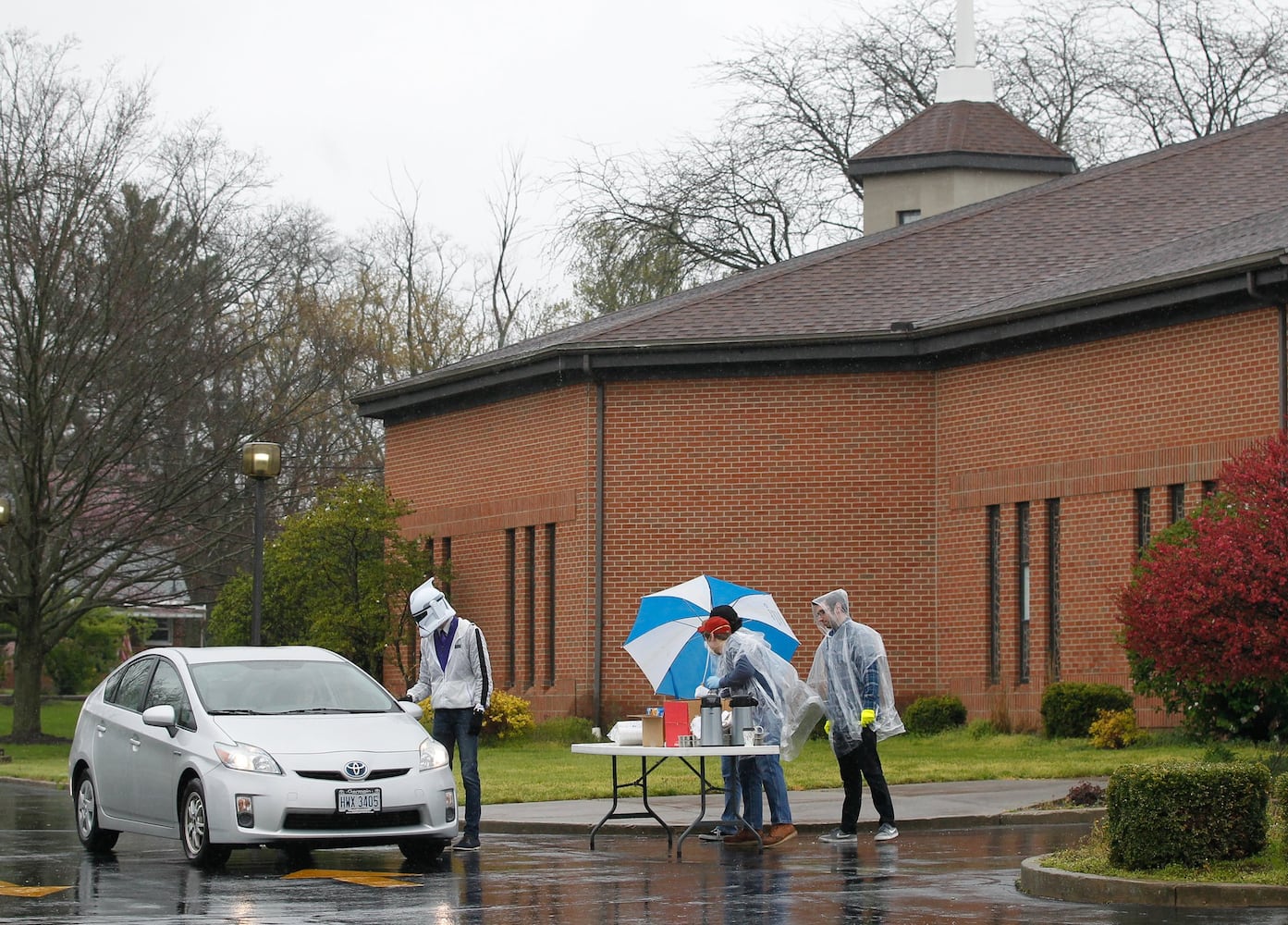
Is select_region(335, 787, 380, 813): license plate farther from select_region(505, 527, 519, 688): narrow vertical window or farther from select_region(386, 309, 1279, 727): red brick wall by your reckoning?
select_region(505, 527, 519, 688): narrow vertical window

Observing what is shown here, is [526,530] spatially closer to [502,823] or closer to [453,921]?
[502,823]

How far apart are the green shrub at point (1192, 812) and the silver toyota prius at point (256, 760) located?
15.2ft

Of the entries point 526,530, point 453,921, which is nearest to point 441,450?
point 526,530

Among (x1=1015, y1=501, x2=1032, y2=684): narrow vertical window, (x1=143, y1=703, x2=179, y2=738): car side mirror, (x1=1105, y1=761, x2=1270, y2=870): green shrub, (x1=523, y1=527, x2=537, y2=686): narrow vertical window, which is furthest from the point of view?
(x1=523, y1=527, x2=537, y2=686): narrow vertical window

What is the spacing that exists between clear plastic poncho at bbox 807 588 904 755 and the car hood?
295cm

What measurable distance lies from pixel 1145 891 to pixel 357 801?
5014 mm

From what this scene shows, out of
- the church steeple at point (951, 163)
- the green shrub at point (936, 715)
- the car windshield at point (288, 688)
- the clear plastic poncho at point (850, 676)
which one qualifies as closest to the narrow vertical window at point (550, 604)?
the green shrub at point (936, 715)

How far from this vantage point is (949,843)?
13914 millimetres

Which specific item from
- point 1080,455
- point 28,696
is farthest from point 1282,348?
point 28,696

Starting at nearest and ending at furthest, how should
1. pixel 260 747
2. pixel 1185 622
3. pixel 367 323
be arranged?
1. pixel 260 747
2. pixel 1185 622
3. pixel 367 323

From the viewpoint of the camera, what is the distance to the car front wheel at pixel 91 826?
46.8 ft

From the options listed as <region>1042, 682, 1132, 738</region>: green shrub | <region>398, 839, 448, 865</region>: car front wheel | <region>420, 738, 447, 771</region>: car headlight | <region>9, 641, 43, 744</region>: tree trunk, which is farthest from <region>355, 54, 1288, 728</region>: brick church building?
<region>398, 839, 448, 865</region>: car front wheel

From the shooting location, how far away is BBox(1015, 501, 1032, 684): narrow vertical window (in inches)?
979

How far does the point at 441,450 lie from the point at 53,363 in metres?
7.13
